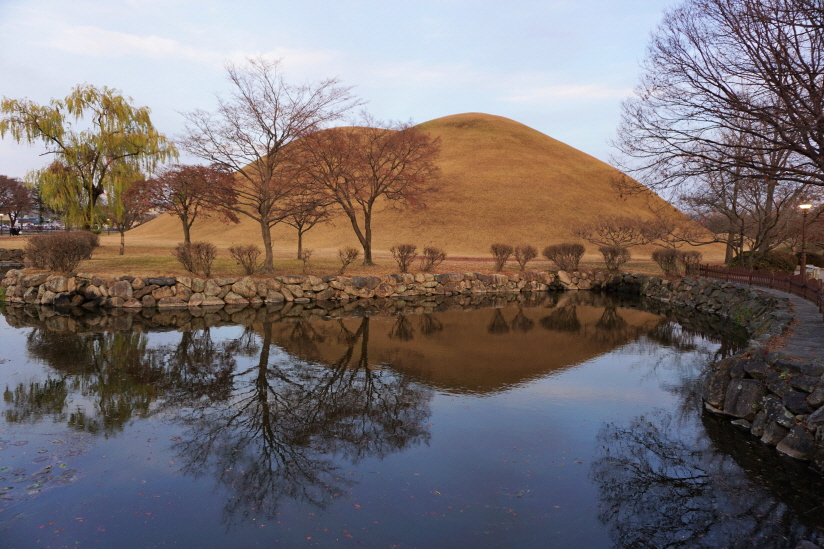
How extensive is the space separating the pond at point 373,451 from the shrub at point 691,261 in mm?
14242

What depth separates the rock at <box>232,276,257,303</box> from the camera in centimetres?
1861

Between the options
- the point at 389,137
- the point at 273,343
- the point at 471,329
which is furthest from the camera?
the point at 389,137

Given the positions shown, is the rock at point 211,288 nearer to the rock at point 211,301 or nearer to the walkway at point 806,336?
the rock at point 211,301

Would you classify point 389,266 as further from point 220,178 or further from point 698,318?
point 698,318

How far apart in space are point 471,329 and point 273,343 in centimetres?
556

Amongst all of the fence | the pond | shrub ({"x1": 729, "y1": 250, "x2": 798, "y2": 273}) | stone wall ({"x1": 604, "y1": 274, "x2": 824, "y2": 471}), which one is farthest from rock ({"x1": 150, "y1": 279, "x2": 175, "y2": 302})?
shrub ({"x1": 729, "y1": 250, "x2": 798, "y2": 273})

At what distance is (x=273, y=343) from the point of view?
1241 centimetres

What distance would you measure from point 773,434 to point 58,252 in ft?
68.4

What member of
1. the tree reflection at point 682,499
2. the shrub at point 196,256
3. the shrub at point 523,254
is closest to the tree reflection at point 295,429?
the tree reflection at point 682,499

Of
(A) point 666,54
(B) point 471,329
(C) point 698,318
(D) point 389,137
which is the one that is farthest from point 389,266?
(A) point 666,54

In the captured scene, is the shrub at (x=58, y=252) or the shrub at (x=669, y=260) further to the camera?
the shrub at (x=669, y=260)

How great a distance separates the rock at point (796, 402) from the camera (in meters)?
6.54

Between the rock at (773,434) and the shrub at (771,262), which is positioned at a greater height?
the shrub at (771,262)

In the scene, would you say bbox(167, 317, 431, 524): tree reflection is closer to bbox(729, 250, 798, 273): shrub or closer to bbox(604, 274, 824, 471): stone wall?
bbox(604, 274, 824, 471): stone wall
